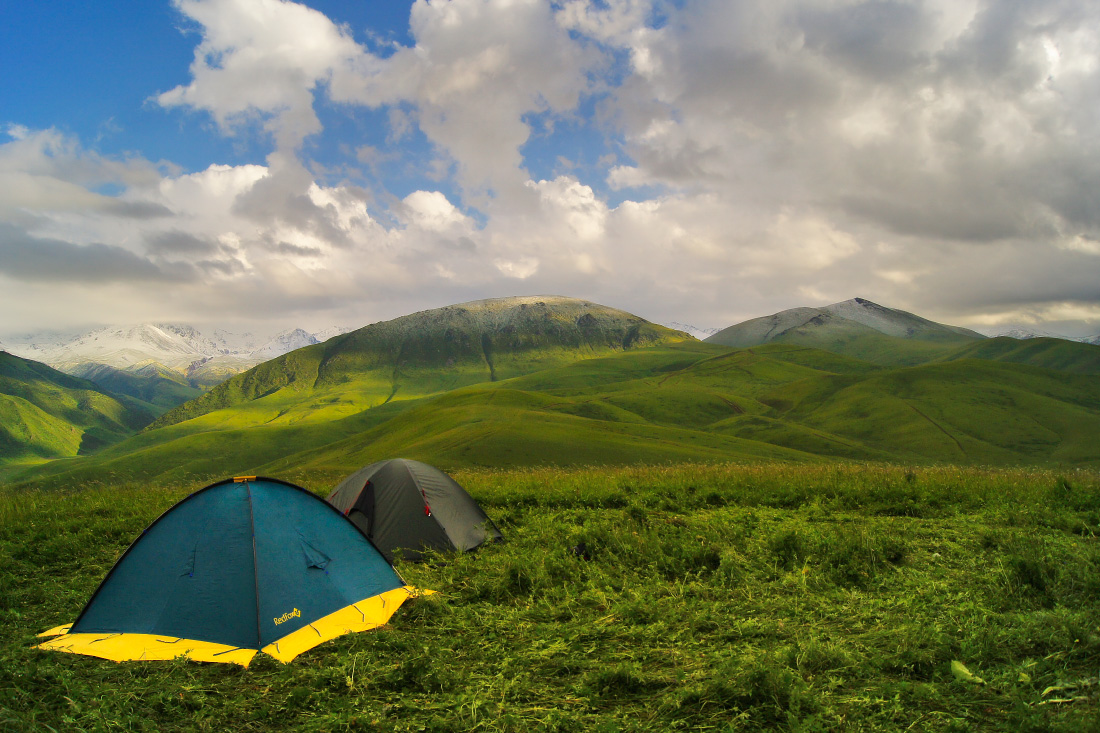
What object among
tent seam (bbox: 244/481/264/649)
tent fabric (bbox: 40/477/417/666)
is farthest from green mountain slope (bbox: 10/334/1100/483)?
tent seam (bbox: 244/481/264/649)

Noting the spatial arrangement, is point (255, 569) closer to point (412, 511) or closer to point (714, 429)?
Result: point (412, 511)

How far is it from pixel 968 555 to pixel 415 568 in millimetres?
10239

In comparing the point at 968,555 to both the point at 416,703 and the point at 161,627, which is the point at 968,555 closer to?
the point at 416,703

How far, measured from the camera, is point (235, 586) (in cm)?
849

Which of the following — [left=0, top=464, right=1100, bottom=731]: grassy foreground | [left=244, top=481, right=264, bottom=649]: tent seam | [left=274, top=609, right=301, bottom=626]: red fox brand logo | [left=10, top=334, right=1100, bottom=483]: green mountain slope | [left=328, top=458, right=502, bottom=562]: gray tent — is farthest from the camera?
[left=10, top=334, right=1100, bottom=483]: green mountain slope

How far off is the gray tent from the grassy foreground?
1065mm

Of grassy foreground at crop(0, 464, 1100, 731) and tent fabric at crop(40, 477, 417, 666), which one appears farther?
tent fabric at crop(40, 477, 417, 666)

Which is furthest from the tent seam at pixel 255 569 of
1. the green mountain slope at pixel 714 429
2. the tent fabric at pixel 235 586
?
the green mountain slope at pixel 714 429

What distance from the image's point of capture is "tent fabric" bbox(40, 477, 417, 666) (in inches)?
316

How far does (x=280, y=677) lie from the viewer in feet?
22.8

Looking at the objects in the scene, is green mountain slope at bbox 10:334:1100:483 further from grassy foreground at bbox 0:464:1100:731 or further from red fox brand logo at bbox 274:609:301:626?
red fox brand logo at bbox 274:609:301:626

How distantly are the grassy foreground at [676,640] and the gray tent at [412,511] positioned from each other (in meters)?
1.06

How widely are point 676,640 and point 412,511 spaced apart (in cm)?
772

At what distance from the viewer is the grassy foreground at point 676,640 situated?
555cm
